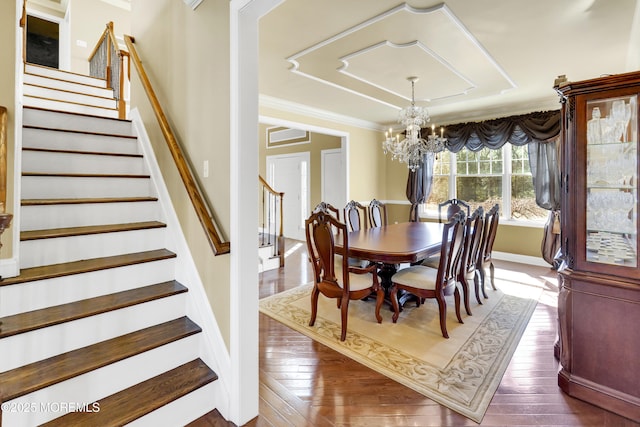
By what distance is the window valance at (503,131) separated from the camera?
480 cm

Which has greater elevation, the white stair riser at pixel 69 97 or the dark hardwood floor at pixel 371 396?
the white stair riser at pixel 69 97

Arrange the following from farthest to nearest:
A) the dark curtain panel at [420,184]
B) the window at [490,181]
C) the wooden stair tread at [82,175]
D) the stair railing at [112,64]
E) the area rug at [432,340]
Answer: the dark curtain panel at [420,184], the window at [490,181], the stair railing at [112,64], the wooden stair tread at [82,175], the area rug at [432,340]

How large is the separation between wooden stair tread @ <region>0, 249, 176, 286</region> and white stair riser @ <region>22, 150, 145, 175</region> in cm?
94

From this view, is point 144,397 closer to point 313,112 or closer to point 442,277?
point 442,277

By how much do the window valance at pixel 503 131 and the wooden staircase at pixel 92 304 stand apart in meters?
A: 5.13

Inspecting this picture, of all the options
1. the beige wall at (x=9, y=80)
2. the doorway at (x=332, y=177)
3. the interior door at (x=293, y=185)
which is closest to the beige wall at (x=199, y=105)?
the beige wall at (x=9, y=80)

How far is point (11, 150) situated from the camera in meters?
1.72

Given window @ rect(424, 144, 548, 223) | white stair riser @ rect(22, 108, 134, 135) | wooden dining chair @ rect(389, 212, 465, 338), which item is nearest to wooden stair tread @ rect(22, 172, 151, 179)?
white stair riser @ rect(22, 108, 134, 135)

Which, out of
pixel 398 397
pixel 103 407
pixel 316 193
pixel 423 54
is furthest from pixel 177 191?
pixel 316 193

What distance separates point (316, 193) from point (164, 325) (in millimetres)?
5537

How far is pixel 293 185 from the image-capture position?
→ 7785mm

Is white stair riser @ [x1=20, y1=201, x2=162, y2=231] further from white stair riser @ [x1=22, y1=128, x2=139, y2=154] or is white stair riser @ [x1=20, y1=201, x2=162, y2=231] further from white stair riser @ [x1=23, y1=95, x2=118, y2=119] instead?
white stair riser @ [x1=23, y1=95, x2=118, y2=119]

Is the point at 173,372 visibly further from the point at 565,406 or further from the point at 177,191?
the point at 565,406

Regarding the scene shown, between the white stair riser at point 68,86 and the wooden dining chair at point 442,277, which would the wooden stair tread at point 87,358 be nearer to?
the wooden dining chair at point 442,277
